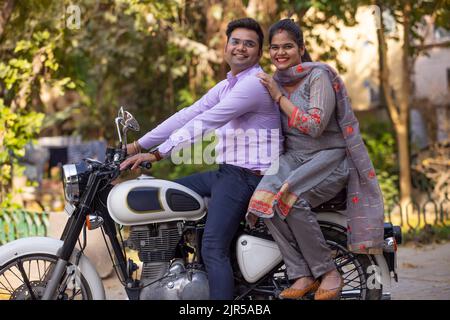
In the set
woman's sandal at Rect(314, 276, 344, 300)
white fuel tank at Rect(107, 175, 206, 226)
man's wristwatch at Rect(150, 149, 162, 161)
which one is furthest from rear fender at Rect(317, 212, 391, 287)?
man's wristwatch at Rect(150, 149, 162, 161)

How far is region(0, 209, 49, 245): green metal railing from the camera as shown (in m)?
7.52

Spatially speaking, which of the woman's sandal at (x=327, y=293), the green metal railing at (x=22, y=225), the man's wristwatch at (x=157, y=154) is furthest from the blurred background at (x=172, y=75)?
the woman's sandal at (x=327, y=293)

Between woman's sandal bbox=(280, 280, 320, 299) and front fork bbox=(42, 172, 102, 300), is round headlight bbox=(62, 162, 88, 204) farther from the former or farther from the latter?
woman's sandal bbox=(280, 280, 320, 299)

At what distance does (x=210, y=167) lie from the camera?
434 inches

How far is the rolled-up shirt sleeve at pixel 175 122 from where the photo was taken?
434 centimetres

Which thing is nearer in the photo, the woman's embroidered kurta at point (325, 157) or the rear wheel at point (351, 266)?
the woman's embroidered kurta at point (325, 157)

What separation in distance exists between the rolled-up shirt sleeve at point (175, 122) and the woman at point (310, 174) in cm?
50

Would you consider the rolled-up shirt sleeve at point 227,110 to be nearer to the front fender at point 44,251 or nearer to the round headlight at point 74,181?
the round headlight at point 74,181

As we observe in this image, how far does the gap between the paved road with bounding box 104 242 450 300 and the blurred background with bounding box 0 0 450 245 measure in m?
0.57

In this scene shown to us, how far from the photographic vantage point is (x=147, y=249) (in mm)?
4070

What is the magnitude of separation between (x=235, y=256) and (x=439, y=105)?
13.4 metres

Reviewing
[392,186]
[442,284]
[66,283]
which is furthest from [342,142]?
[392,186]

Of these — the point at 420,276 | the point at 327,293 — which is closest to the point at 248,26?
the point at 327,293
